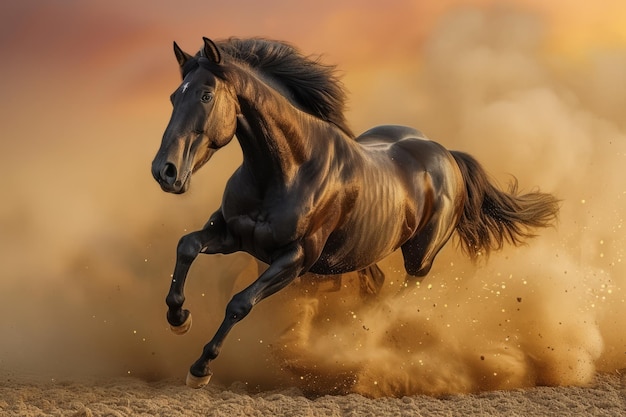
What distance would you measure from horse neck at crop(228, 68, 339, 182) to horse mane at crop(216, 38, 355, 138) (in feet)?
0.46

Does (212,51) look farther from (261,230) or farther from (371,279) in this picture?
(371,279)

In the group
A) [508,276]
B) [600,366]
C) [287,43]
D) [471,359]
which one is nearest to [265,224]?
[287,43]

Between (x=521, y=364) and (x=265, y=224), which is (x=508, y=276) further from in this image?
(x=265, y=224)

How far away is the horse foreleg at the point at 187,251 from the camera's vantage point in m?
5.43

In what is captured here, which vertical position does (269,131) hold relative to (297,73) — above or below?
below

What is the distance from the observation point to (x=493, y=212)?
728 centimetres

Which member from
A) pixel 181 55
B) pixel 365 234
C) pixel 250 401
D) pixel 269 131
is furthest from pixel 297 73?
pixel 250 401

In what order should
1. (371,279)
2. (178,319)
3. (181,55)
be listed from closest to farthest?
(181,55)
(178,319)
(371,279)

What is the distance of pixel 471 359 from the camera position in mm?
7738

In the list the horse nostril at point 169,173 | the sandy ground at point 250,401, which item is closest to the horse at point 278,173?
the horse nostril at point 169,173

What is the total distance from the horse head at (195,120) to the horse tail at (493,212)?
2.55m

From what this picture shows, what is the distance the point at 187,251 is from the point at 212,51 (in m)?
1.14

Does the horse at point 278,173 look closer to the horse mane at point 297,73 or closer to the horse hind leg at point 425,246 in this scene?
the horse mane at point 297,73

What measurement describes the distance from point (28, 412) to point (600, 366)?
15.5 feet
